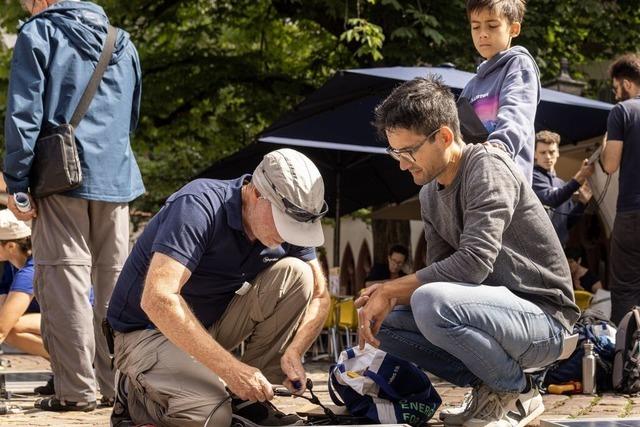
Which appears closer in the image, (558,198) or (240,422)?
(240,422)

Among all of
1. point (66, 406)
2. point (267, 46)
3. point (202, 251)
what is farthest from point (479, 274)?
point (267, 46)

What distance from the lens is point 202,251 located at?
14.1ft

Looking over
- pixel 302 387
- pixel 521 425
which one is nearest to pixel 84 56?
pixel 302 387

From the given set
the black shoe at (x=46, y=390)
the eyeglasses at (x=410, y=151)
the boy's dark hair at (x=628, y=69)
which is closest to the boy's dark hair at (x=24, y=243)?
the black shoe at (x=46, y=390)

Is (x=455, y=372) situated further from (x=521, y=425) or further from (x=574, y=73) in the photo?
(x=574, y=73)

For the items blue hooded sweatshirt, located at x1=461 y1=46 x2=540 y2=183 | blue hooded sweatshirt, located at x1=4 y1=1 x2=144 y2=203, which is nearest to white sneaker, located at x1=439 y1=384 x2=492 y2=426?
blue hooded sweatshirt, located at x1=461 y1=46 x2=540 y2=183

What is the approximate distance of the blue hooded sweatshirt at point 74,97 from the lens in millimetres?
5582

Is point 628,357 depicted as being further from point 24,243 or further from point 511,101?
point 24,243

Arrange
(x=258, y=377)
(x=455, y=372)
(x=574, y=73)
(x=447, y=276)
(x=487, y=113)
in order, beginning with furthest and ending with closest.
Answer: (x=574, y=73), (x=487, y=113), (x=455, y=372), (x=447, y=276), (x=258, y=377)

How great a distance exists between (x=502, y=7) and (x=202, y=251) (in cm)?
202

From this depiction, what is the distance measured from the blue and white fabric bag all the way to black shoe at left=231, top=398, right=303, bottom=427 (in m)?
0.27

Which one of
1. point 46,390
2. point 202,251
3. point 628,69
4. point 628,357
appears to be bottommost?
point 46,390

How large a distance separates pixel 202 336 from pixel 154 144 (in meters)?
14.7

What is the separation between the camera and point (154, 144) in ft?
61.0
